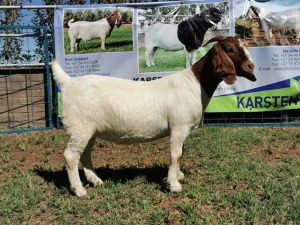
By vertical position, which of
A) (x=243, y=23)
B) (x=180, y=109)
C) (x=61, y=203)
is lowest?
(x=61, y=203)

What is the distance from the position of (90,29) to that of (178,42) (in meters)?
2.09

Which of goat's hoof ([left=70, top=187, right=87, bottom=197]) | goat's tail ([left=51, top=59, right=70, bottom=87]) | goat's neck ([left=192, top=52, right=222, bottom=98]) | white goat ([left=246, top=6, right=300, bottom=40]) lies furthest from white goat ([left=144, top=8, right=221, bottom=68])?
goat's hoof ([left=70, top=187, right=87, bottom=197])

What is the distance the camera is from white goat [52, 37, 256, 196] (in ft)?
15.4

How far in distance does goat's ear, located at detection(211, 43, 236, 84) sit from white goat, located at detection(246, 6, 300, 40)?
420 centimetres

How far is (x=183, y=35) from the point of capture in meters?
8.62

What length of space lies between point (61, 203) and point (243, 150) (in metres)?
3.40

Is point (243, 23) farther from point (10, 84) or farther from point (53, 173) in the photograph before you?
point (10, 84)

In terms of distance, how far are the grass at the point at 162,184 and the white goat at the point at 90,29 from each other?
2651 millimetres

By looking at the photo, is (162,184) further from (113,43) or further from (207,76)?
(113,43)

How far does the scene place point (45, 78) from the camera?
31.1ft

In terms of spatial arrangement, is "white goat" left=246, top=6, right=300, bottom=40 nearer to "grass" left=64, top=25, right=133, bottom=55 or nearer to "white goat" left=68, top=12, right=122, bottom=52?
"grass" left=64, top=25, right=133, bottom=55

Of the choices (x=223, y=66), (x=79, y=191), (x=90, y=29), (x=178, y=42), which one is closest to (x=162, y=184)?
(x=79, y=191)

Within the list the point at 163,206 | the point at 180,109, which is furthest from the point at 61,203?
the point at 180,109

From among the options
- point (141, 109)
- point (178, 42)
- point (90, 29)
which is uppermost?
point (90, 29)
